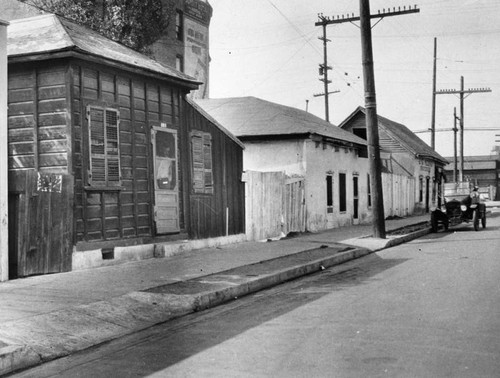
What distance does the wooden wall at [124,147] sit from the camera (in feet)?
39.2

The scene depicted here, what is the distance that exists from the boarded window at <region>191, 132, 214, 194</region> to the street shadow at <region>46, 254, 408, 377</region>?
4.78m

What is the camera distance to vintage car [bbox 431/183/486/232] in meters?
23.4

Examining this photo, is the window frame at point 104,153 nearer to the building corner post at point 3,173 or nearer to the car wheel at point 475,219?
the building corner post at point 3,173

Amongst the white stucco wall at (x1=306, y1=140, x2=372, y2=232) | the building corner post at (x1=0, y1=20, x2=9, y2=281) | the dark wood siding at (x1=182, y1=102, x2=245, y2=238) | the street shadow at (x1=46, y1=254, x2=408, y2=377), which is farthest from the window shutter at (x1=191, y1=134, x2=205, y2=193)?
the white stucco wall at (x1=306, y1=140, x2=372, y2=232)

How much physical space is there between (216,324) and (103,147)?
6160mm

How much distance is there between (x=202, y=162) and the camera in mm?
15891

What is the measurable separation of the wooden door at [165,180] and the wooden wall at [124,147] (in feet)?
0.70

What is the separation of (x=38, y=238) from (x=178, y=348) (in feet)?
18.2

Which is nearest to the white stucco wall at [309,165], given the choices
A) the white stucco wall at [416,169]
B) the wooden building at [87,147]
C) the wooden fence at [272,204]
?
the wooden fence at [272,204]

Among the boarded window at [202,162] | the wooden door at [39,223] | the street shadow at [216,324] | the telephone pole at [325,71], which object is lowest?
the street shadow at [216,324]

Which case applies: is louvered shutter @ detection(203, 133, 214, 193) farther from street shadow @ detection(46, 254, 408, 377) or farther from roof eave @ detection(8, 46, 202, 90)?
street shadow @ detection(46, 254, 408, 377)

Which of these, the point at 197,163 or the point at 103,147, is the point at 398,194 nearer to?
the point at 197,163

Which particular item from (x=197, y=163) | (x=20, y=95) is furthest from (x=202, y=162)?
(x=20, y=95)

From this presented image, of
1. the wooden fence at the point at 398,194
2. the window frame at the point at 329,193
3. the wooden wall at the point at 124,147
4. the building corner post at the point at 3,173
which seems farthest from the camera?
the wooden fence at the point at 398,194
